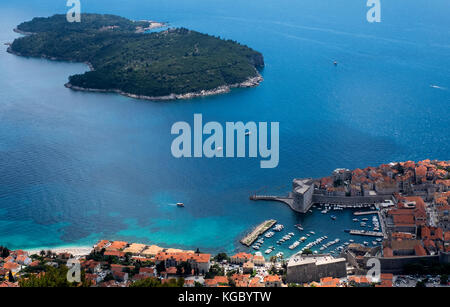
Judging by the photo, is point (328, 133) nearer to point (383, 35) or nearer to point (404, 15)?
point (383, 35)

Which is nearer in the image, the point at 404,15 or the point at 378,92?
the point at 378,92

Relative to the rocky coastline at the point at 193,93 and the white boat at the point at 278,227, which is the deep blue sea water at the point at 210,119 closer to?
the white boat at the point at 278,227

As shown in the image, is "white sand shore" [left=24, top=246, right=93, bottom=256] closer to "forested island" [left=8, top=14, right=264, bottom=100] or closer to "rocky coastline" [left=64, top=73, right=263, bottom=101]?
"rocky coastline" [left=64, top=73, right=263, bottom=101]

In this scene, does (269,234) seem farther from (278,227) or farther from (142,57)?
(142,57)

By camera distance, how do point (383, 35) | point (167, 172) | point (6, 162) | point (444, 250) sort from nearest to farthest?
point (444, 250)
point (167, 172)
point (6, 162)
point (383, 35)

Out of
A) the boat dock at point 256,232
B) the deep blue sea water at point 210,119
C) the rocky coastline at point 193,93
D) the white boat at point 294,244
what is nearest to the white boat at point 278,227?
the boat dock at point 256,232
